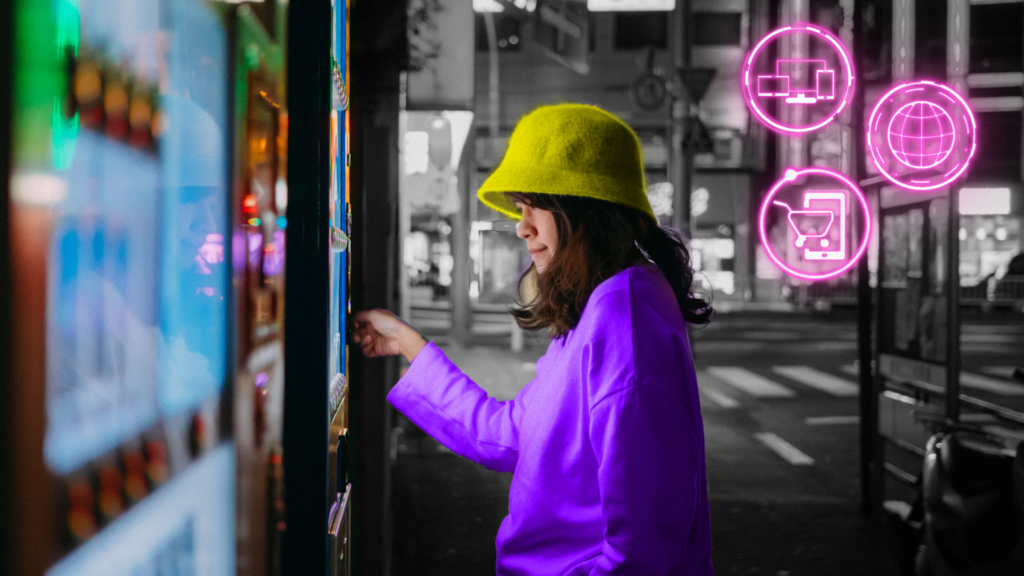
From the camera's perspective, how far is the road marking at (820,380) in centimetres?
1110

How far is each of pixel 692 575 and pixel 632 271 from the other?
2.03 feet

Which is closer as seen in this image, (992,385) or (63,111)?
(63,111)

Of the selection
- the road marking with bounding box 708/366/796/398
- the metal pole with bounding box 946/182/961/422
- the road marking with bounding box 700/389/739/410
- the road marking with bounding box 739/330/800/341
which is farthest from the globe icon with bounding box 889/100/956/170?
the road marking with bounding box 739/330/800/341

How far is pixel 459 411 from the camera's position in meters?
1.93

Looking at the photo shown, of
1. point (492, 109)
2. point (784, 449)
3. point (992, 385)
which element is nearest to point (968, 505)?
point (784, 449)

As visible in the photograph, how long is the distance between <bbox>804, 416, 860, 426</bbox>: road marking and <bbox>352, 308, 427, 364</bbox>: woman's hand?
793 centimetres

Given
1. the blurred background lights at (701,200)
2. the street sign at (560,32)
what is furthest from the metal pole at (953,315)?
the blurred background lights at (701,200)

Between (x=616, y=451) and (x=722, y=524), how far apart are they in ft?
14.9

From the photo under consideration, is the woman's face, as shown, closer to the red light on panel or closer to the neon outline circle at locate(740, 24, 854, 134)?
the red light on panel

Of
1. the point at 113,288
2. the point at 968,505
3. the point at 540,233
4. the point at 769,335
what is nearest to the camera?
the point at 113,288

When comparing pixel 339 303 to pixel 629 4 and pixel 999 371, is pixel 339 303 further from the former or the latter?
pixel 999 371

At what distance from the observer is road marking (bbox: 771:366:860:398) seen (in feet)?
36.4

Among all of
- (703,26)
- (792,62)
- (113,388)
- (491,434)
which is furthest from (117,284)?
(703,26)

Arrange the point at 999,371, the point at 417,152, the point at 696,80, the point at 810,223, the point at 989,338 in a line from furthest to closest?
the point at 989,338, the point at 999,371, the point at 696,80, the point at 417,152, the point at 810,223
